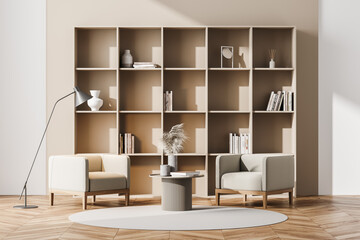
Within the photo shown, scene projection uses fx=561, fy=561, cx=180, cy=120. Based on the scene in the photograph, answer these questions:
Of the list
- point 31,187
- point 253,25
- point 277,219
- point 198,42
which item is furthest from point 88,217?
point 253,25

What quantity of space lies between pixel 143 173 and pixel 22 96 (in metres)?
2.05

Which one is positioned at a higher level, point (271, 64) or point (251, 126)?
point (271, 64)

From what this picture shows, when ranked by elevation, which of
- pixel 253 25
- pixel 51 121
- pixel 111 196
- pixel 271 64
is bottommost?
pixel 111 196

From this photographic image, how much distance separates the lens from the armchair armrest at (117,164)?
7035 mm

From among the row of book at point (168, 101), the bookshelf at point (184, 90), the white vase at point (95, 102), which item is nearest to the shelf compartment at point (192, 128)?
the bookshelf at point (184, 90)

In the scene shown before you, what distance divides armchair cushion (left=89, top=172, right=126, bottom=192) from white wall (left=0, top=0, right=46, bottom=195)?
62.4 inches

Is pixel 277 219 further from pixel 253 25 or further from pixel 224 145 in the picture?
pixel 253 25

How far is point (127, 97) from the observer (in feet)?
26.2

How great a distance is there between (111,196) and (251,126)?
7.17ft

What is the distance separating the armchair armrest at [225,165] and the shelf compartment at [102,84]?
73.5 inches

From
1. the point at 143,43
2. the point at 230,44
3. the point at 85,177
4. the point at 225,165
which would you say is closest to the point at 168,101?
the point at 143,43

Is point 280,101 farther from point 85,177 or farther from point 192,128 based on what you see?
point 85,177

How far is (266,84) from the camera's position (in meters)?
8.01

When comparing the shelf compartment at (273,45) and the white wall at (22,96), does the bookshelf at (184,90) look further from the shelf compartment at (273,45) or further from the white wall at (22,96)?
the white wall at (22,96)
